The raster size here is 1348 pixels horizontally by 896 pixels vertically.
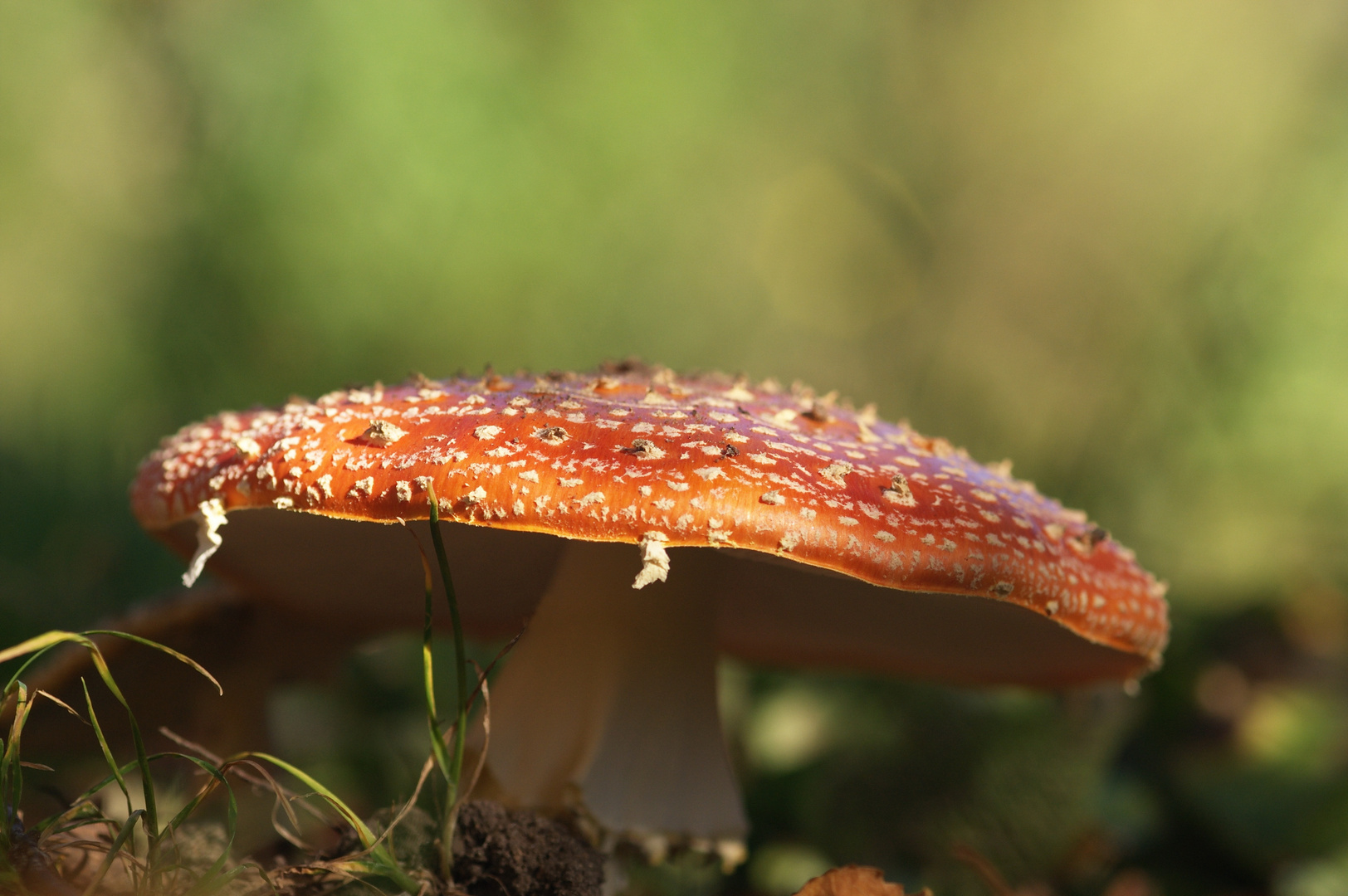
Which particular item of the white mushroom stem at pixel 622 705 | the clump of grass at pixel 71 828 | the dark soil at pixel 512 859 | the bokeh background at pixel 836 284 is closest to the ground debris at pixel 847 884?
the dark soil at pixel 512 859

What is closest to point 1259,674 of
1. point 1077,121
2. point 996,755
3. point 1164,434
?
point 1164,434

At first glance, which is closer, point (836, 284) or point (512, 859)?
point (512, 859)

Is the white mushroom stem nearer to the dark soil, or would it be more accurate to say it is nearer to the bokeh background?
the dark soil

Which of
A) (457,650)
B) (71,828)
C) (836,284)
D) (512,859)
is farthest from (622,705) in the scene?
(836,284)

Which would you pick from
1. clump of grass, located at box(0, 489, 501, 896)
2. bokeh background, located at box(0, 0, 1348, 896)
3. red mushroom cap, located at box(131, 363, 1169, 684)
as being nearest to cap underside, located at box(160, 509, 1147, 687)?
red mushroom cap, located at box(131, 363, 1169, 684)

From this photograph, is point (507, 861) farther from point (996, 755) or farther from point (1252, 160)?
point (1252, 160)

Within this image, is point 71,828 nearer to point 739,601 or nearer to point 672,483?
point 672,483

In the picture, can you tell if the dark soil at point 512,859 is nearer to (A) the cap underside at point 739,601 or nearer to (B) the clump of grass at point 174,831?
(B) the clump of grass at point 174,831
